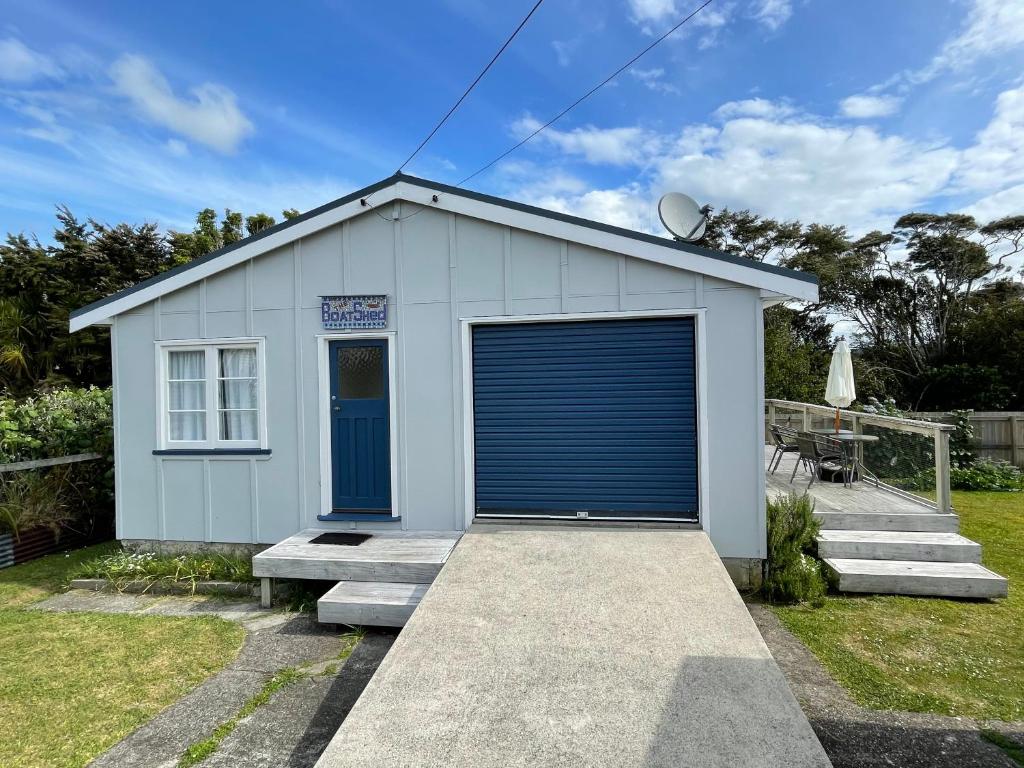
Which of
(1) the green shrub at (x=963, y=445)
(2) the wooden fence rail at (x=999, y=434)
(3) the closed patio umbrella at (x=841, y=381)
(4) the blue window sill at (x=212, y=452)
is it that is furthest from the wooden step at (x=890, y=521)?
(2) the wooden fence rail at (x=999, y=434)

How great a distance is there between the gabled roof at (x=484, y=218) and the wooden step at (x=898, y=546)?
2488mm

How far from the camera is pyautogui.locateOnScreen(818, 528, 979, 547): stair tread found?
5188 millimetres

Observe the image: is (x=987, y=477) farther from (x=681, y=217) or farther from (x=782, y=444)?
(x=681, y=217)

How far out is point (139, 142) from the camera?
9.55 m

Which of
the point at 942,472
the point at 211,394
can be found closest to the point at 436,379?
the point at 211,394

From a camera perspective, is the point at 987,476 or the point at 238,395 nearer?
the point at 238,395

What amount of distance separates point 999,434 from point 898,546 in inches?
348

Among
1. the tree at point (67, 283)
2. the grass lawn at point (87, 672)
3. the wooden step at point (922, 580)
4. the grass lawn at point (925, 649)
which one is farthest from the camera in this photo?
the tree at point (67, 283)

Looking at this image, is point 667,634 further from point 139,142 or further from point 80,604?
point 139,142

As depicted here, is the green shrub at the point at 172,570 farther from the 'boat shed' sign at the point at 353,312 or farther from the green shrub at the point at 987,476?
the green shrub at the point at 987,476

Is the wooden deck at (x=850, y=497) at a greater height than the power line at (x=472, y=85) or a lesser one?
lesser

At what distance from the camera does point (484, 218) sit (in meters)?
5.17

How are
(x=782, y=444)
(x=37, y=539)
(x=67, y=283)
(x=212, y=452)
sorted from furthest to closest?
(x=67, y=283) < (x=782, y=444) < (x=37, y=539) < (x=212, y=452)

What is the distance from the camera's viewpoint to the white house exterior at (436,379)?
4.94 metres
